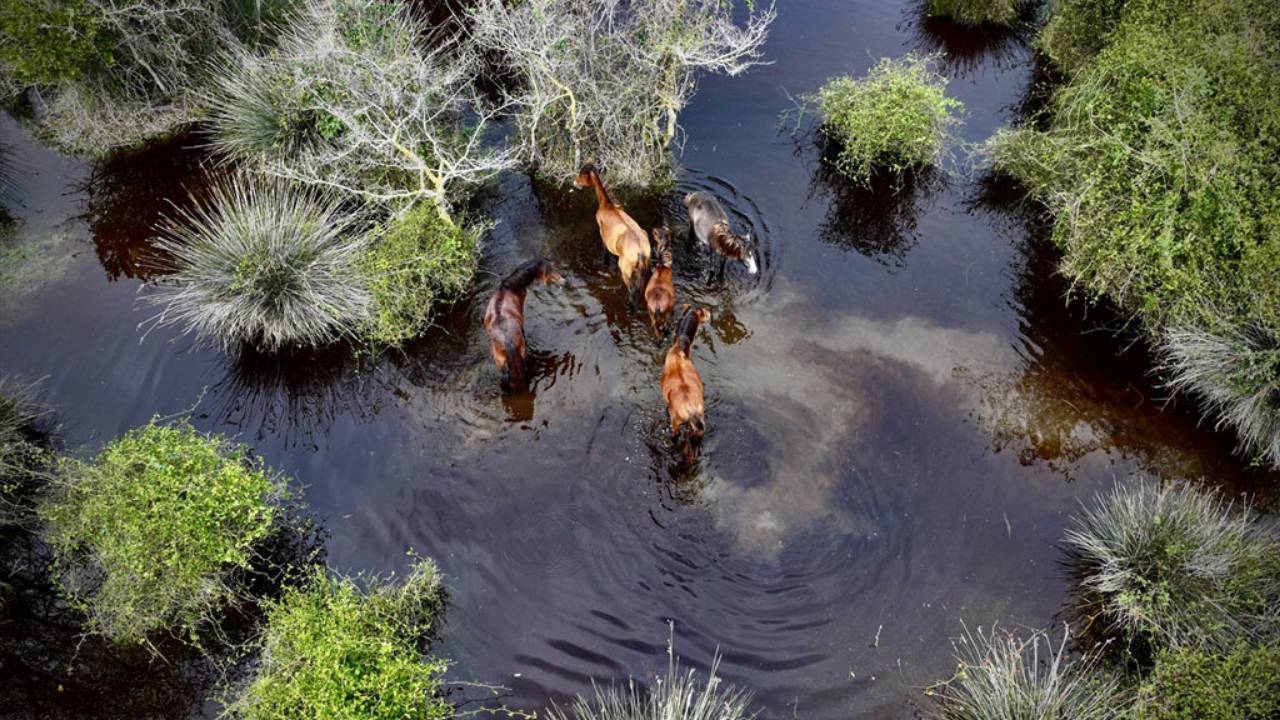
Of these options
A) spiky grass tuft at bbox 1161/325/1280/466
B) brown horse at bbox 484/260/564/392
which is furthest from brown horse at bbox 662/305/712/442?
spiky grass tuft at bbox 1161/325/1280/466

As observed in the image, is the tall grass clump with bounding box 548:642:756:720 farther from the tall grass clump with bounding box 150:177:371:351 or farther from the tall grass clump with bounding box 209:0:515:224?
the tall grass clump with bounding box 209:0:515:224

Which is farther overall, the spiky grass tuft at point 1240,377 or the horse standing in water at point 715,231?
the horse standing in water at point 715,231

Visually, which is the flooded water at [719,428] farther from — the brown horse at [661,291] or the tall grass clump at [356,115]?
the tall grass clump at [356,115]

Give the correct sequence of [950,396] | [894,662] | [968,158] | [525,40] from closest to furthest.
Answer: [894,662]
[950,396]
[525,40]
[968,158]

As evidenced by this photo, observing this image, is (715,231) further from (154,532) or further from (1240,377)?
(154,532)

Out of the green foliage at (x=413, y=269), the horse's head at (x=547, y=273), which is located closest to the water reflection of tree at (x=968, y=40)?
the horse's head at (x=547, y=273)

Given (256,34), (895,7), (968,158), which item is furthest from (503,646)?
(895,7)

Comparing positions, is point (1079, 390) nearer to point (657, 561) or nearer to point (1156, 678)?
point (1156, 678)
